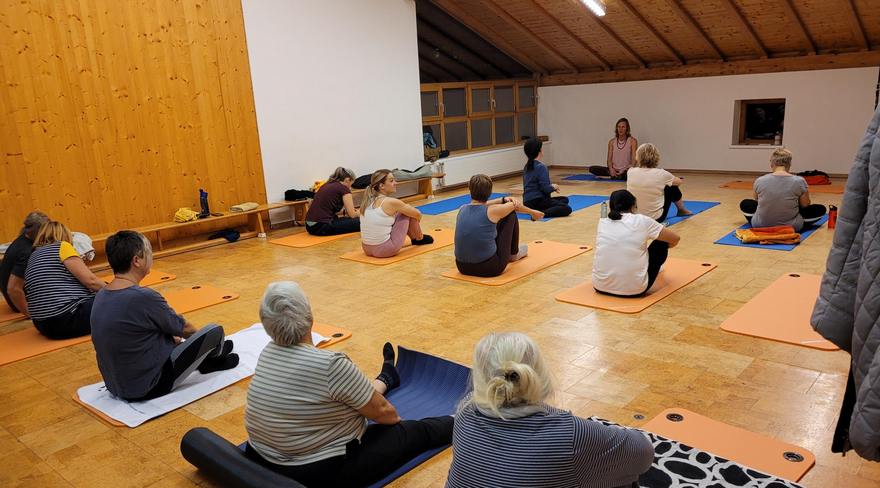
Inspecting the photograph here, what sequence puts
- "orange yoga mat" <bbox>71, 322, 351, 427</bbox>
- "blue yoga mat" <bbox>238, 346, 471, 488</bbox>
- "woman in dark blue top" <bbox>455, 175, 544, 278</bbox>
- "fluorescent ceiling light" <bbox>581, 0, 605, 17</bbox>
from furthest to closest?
"fluorescent ceiling light" <bbox>581, 0, 605, 17</bbox> < "woman in dark blue top" <bbox>455, 175, 544, 278</bbox> < "orange yoga mat" <bbox>71, 322, 351, 427</bbox> < "blue yoga mat" <bbox>238, 346, 471, 488</bbox>

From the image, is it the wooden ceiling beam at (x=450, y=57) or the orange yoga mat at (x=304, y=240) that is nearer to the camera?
the orange yoga mat at (x=304, y=240)

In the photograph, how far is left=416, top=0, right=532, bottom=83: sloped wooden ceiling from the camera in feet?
33.4

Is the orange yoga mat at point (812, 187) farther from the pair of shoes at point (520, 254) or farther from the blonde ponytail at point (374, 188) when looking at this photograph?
the blonde ponytail at point (374, 188)

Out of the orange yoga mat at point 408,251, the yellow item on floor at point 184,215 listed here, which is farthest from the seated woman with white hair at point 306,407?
the yellow item on floor at point 184,215

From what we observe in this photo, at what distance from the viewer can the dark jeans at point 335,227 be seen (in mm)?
7086

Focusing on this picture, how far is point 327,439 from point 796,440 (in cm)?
184

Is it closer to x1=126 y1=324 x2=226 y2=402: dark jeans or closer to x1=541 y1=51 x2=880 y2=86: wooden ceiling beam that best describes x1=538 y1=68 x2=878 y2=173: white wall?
x1=541 y1=51 x2=880 y2=86: wooden ceiling beam

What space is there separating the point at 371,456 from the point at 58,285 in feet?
8.98

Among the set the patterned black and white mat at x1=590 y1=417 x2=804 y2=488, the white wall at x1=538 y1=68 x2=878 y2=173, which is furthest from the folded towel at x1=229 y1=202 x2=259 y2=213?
the white wall at x1=538 y1=68 x2=878 y2=173

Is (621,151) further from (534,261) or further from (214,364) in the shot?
(214,364)

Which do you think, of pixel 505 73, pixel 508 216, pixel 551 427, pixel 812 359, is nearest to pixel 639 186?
pixel 508 216

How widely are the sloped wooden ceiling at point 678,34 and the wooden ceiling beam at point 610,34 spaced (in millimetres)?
15

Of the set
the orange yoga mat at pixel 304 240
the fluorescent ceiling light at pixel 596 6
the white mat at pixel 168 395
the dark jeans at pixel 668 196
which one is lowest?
the white mat at pixel 168 395

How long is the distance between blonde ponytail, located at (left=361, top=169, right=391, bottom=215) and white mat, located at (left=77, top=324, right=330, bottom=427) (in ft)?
7.49
